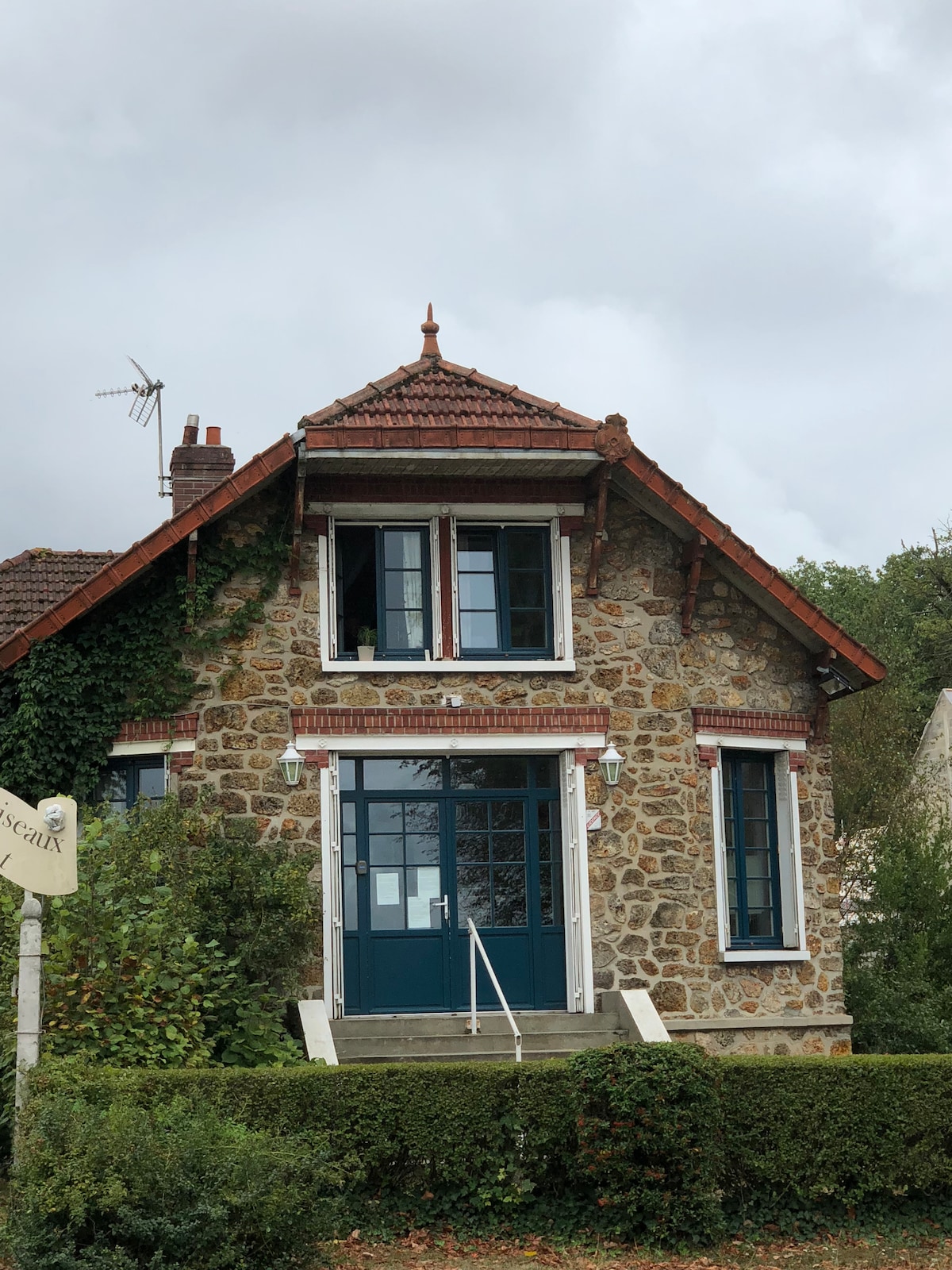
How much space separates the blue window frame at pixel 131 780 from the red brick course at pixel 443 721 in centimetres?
137

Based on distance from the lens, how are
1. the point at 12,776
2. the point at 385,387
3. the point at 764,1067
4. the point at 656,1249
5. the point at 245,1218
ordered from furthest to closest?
the point at 385,387, the point at 12,776, the point at 764,1067, the point at 656,1249, the point at 245,1218

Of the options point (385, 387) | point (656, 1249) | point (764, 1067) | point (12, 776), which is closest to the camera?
point (656, 1249)

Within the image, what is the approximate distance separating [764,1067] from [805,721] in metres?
5.25

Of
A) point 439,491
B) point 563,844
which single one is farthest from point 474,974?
point 439,491

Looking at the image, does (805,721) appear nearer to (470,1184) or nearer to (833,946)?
(833,946)

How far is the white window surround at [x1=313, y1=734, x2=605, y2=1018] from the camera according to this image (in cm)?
1305

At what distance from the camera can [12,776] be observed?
42.3 feet

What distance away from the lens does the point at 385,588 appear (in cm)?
1384

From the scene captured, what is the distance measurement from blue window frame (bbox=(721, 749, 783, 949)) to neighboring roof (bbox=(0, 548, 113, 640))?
661cm

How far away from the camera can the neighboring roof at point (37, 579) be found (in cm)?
1445

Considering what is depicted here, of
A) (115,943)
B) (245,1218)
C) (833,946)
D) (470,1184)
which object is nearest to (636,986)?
(833,946)

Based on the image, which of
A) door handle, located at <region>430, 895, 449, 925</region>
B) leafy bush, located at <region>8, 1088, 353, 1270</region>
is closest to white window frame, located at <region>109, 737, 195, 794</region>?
door handle, located at <region>430, 895, 449, 925</region>

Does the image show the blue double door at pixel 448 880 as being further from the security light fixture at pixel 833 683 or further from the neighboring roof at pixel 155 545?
the security light fixture at pixel 833 683

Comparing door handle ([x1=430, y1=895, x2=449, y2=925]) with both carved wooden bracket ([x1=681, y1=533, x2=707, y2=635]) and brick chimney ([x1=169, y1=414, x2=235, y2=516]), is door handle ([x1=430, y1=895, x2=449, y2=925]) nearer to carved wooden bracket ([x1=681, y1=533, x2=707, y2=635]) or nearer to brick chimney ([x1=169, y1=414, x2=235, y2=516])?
carved wooden bracket ([x1=681, y1=533, x2=707, y2=635])
